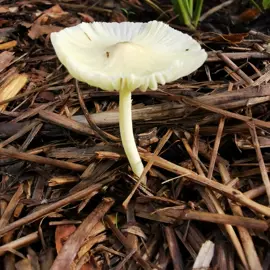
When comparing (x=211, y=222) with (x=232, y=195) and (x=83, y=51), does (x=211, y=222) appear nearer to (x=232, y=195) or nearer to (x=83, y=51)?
(x=232, y=195)

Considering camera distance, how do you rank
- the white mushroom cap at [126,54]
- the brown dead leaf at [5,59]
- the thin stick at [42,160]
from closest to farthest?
1. the white mushroom cap at [126,54]
2. the thin stick at [42,160]
3. the brown dead leaf at [5,59]

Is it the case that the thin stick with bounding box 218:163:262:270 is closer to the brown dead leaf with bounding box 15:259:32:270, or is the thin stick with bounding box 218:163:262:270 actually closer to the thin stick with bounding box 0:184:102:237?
the thin stick with bounding box 0:184:102:237

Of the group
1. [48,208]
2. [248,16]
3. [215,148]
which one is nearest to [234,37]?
[248,16]

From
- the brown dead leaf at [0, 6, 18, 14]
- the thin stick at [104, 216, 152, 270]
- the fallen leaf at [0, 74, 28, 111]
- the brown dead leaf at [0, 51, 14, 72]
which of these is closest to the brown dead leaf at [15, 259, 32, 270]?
the thin stick at [104, 216, 152, 270]

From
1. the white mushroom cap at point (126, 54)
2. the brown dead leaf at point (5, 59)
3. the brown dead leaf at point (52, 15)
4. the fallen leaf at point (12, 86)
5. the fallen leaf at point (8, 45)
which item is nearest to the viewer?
the white mushroom cap at point (126, 54)

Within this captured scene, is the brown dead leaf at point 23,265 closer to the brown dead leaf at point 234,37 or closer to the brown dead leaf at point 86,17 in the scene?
the brown dead leaf at point 234,37

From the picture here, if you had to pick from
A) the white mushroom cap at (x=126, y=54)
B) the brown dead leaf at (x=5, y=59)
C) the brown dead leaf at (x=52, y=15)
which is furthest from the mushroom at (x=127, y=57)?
the brown dead leaf at (x=52, y=15)

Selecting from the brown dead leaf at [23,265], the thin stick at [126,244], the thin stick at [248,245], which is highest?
the brown dead leaf at [23,265]
